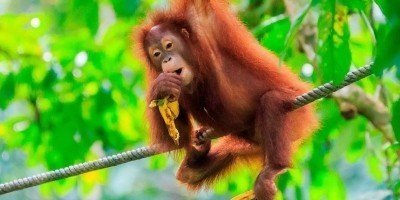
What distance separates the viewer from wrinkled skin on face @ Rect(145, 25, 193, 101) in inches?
133

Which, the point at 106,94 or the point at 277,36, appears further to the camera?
the point at 106,94

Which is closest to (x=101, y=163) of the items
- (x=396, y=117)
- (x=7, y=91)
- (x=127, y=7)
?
(x=127, y=7)

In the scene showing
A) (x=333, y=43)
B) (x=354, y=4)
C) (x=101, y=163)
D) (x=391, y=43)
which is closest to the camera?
(x=391, y=43)

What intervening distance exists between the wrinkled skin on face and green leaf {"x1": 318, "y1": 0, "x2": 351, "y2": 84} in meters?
0.56

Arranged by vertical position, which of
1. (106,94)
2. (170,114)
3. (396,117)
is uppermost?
(396,117)

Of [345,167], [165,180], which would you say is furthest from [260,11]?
[165,180]

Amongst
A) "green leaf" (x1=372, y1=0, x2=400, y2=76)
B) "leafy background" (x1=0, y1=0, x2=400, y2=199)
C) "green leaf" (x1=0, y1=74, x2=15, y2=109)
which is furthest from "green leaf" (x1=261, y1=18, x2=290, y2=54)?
"green leaf" (x1=372, y1=0, x2=400, y2=76)

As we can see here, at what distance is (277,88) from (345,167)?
24.4ft

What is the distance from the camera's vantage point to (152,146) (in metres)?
3.61

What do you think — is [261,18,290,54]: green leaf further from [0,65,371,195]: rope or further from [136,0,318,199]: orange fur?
[0,65,371,195]: rope

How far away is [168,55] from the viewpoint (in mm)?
3611

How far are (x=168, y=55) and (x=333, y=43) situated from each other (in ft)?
2.58

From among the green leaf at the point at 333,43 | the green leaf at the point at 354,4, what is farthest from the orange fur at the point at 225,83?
the green leaf at the point at 354,4

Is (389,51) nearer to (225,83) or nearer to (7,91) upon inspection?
(225,83)
